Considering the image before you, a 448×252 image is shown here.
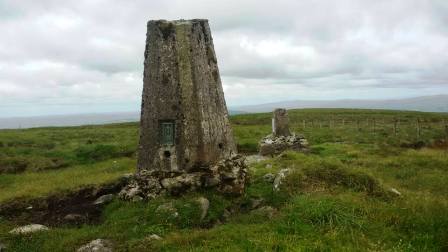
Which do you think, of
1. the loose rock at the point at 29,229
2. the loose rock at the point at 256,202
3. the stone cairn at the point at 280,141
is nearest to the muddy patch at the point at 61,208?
the loose rock at the point at 29,229

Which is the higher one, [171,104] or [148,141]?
[171,104]

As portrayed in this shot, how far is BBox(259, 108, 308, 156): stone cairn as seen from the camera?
2764 centimetres

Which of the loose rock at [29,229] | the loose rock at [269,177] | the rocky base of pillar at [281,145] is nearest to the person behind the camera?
the loose rock at [29,229]

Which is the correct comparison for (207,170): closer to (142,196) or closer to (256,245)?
(142,196)

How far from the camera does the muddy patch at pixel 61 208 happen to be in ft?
45.2

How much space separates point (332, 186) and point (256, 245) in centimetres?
564

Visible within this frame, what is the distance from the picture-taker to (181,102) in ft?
46.8

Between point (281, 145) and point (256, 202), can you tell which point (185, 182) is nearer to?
point (256, 202)

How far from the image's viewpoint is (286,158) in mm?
22156

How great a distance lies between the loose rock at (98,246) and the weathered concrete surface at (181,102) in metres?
3.97

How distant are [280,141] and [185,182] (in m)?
15.1

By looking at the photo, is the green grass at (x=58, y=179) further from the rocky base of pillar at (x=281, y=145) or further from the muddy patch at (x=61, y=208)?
the rocky base of pillar at (x=281, y=145)

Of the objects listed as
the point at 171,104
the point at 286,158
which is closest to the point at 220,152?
the point at 171,104

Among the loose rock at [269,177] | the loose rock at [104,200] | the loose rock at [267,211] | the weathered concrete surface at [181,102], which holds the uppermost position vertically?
→ the weathered concrete surface at [181,102]
